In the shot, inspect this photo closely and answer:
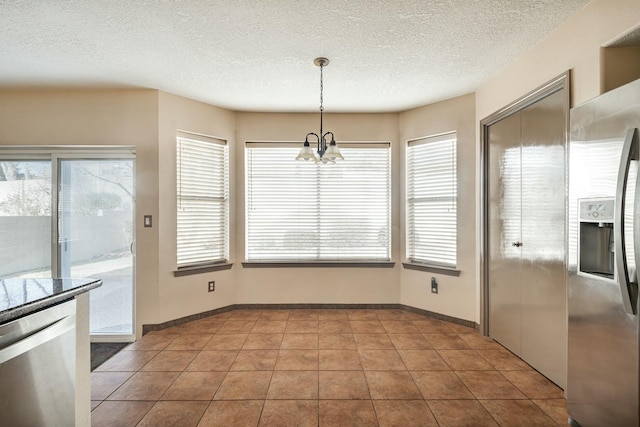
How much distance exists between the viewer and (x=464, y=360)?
9.01ft

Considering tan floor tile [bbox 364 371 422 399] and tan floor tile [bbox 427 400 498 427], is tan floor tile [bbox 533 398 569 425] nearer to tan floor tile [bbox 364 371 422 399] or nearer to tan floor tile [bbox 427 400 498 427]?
tan floor tile [bbox 427 400 498 427]

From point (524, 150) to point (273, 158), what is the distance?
2833mm

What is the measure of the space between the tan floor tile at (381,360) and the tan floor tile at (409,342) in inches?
6.5

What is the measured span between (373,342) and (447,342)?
2.49 ft

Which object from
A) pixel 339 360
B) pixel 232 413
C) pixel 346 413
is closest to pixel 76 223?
pixel 232 413

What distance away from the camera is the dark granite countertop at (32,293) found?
113 cm

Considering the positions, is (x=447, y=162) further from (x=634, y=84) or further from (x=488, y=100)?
(x=634, y=84)

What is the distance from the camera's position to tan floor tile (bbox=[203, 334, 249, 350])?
3031 millimetres

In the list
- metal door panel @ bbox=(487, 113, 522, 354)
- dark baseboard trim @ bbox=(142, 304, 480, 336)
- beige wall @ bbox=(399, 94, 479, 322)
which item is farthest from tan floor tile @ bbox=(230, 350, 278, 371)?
metal door panel @ bbox=(487, 113, 522, 354)

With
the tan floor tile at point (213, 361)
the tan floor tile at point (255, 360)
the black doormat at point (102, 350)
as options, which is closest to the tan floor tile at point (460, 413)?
the tan floor tile at point (255, 360)

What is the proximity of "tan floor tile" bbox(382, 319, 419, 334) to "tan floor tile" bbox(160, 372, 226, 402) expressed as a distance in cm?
186

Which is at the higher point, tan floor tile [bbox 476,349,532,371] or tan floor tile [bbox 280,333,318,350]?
tan floor tile [bbox 280,333,318,350]

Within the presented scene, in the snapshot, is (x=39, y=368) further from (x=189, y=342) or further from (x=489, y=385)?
(x=489, y=385)

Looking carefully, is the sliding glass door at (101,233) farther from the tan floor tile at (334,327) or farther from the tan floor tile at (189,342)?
the tan floor tile at (334,327)
